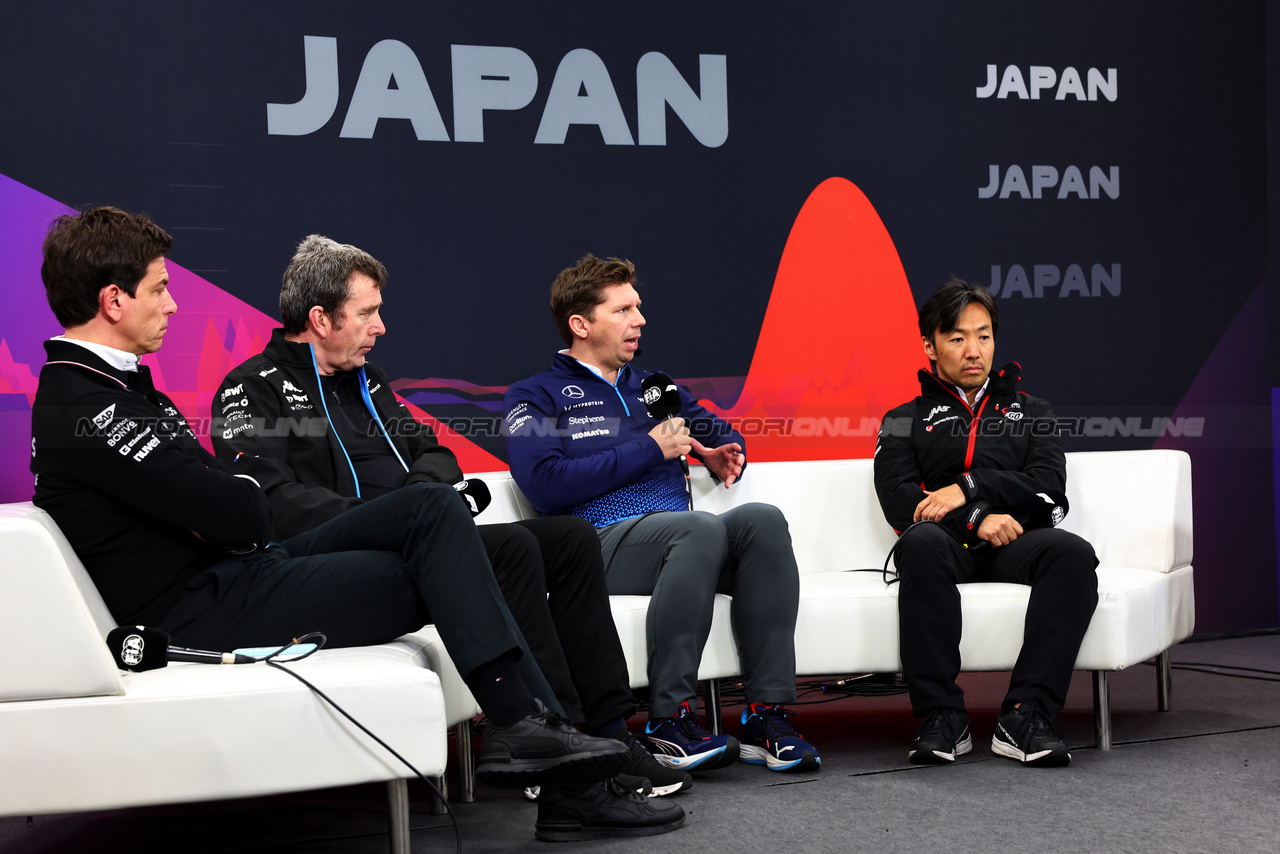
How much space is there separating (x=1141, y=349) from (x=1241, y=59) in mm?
1195

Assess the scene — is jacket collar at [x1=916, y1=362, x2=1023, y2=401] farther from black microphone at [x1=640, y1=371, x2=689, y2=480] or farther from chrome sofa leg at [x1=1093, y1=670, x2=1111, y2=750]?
chrome sofa leg at [x1=1093, y1=670, x2=1111, y2=750]

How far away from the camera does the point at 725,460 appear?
10.5 feet

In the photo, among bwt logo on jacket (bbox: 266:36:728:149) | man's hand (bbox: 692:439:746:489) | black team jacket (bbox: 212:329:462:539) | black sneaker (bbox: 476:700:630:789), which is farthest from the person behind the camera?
bwt logo on jacket (bbox: 266:36:728:149)

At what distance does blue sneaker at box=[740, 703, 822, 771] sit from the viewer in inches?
99.7

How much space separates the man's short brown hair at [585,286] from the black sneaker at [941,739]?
134 cm

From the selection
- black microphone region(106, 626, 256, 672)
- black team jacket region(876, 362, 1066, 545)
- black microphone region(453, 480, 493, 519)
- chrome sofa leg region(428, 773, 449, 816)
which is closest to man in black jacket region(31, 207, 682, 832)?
black microphone region(106, 626, 256, 672)

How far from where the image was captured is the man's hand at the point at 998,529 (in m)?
2.87

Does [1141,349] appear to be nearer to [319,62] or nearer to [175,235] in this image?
[319,62]

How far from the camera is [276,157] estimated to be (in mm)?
3508

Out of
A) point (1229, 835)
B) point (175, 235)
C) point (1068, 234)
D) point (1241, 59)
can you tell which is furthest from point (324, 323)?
point (1241, 59)

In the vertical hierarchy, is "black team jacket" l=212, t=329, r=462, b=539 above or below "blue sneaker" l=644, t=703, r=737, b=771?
above

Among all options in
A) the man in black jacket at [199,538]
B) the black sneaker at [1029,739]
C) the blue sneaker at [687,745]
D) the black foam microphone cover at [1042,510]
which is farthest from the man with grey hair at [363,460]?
the black foam microphone cover at [1042,510]

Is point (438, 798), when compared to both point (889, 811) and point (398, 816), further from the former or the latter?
point (889, 811)

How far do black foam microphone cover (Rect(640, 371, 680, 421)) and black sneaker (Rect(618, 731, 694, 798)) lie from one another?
96 centimetres
